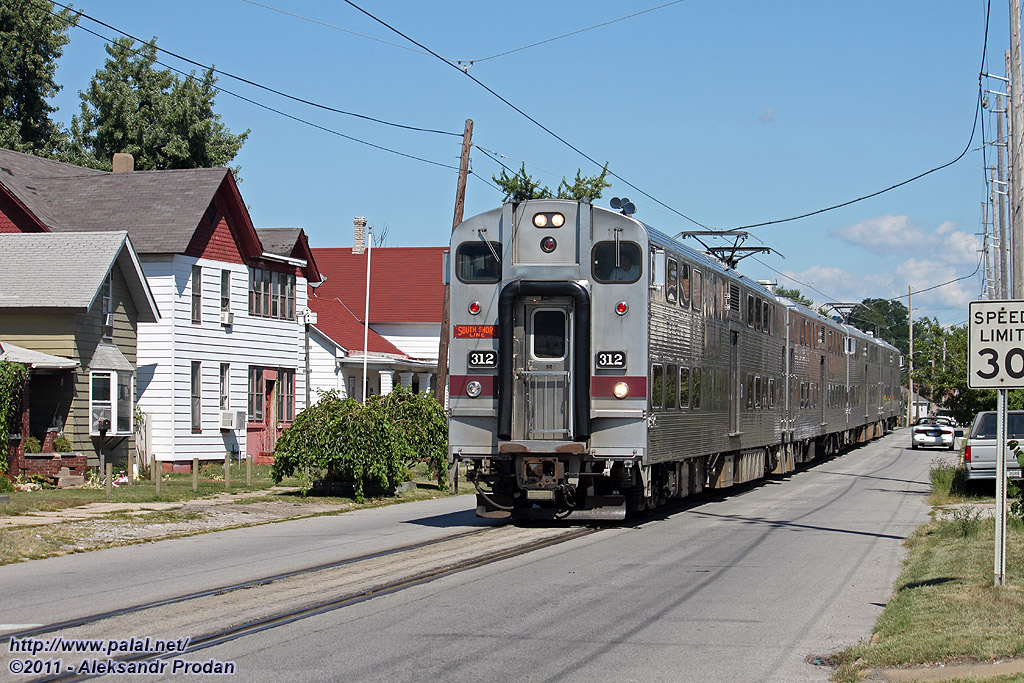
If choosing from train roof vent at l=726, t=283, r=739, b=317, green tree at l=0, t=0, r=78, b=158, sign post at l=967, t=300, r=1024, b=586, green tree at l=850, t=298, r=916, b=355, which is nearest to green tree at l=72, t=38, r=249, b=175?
green tree at l=0, t=0, r=78, b=158

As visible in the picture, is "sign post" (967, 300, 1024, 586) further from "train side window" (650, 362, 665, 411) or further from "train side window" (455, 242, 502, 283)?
"train side window" (455, 242, 502, 283)

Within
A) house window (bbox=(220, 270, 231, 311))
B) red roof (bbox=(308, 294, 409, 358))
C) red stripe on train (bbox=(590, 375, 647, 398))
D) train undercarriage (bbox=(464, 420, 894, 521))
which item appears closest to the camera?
train undercarriage (bbox=(464, 420, 894, 521))

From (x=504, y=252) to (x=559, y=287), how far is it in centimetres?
98

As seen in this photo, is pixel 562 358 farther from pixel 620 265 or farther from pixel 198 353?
pixel 198 353

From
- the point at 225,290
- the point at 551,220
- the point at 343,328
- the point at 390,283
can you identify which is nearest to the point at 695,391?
the point at 551,220

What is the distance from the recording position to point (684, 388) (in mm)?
19375

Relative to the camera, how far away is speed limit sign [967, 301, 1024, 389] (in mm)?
11430

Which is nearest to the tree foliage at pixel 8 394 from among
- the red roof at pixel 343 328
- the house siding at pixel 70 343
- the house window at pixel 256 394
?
the house siding at pixel 70 343

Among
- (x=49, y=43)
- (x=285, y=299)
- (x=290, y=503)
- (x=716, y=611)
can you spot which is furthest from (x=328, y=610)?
(x=49, y=43)

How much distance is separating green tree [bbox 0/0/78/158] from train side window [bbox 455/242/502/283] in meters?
34.7

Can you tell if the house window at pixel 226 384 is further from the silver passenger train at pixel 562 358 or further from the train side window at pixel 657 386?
the train side window at pixel 657 386

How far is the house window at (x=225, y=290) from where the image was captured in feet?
110

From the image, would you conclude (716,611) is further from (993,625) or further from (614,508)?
(614,508)

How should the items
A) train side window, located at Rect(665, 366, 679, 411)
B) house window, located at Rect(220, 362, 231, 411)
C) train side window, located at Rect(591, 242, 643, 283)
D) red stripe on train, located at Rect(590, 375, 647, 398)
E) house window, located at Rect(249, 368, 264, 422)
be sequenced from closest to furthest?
red stripe on train, located at Rect(590, 375, 647, 398), train side window, located at Rect(591, 242, 643, 283), train side window, located at Rect(665, 366, 679, 411), house window, located at Rect(220, 362, 231, 411), house window, located at Rect(249, 368, 264, 422)
